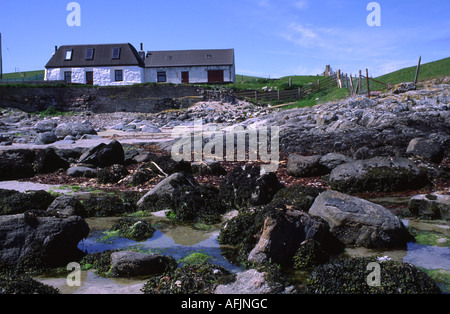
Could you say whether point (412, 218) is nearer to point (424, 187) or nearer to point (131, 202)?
point (424, 187)

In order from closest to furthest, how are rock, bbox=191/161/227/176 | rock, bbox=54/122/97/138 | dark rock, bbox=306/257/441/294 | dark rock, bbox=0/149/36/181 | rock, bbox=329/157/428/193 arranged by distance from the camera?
dark rock, bbox=306/257/441/294 < rock, bbox=329/157/428/193 < rock, bbox=191/161/227/176 < dark rock, bbox=0/149/36/181 < rock, bbox=54/122/97/138

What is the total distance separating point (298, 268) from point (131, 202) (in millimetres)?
5305

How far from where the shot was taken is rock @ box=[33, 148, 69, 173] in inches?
578

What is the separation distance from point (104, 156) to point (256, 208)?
27.8 feet

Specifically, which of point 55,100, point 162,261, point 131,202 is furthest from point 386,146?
point 55,100

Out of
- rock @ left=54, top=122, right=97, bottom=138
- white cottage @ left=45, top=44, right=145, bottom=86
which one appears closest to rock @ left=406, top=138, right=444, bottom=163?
rock @ left=54, top=122, right=97, bottom=138

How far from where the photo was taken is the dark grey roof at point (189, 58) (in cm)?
5734

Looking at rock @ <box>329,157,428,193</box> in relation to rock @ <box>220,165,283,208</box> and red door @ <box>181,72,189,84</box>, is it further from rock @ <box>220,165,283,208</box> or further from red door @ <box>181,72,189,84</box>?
red door @ <box>181,72,189,84</box>

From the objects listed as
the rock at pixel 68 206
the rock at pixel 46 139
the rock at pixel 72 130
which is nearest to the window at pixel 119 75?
the rock at pixel 72 130

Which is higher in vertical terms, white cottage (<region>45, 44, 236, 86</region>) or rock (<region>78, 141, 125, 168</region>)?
white cottage (<region>45, 44, 236, 86</region>)

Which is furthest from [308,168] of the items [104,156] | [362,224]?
[104,156]

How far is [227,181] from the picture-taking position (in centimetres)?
1041

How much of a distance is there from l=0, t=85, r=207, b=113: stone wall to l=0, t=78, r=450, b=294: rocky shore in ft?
87.0

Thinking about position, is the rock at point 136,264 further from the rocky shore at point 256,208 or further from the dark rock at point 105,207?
the dark rock at point 105,207
